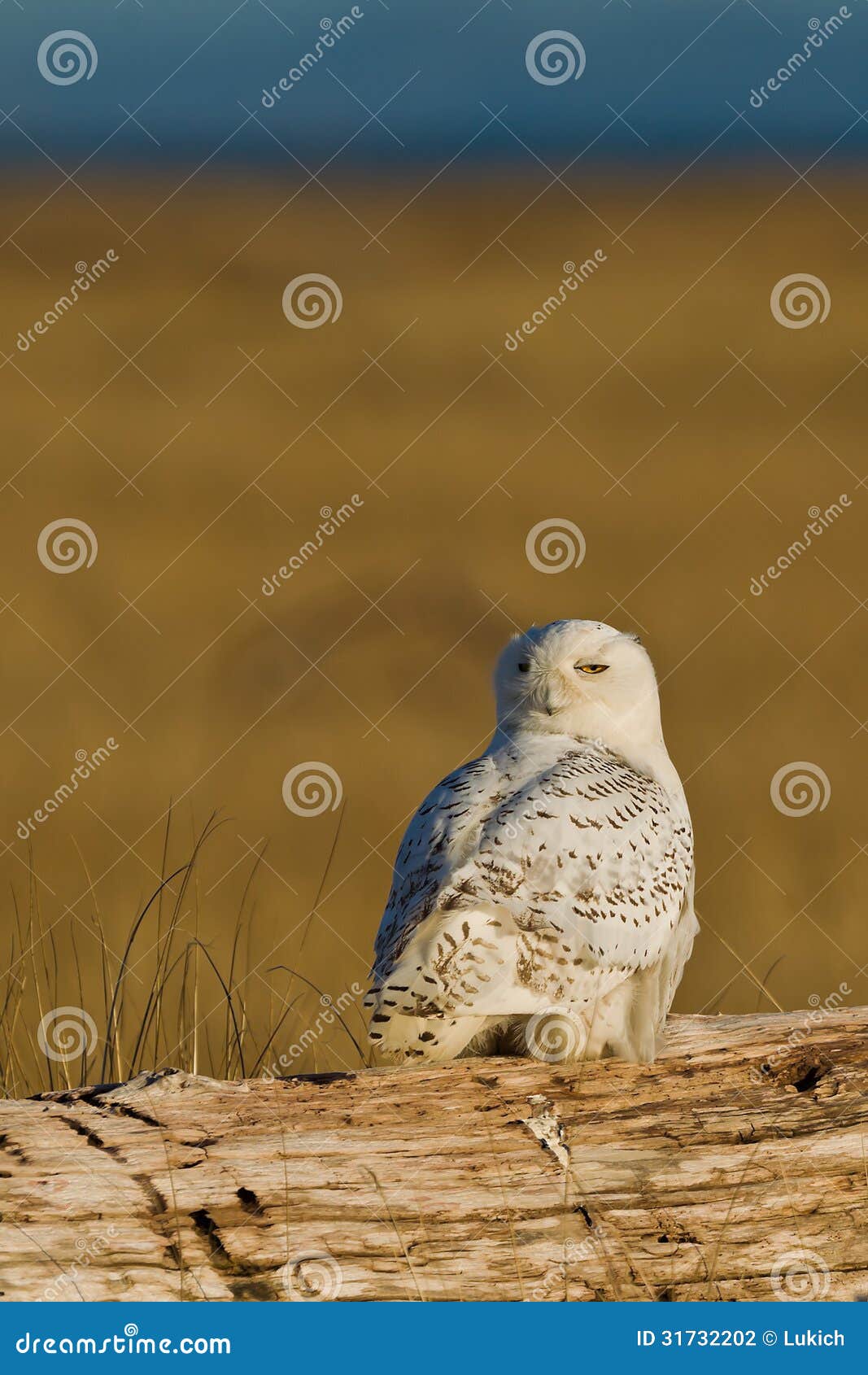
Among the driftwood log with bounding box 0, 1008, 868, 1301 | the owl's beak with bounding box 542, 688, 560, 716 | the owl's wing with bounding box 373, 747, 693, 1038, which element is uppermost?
the owl's beak with bounding box 542, 688, 560, 716

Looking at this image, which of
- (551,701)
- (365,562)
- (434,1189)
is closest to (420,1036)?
(434,1189)

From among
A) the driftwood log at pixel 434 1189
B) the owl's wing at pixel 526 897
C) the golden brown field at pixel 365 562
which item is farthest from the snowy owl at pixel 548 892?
the golden brown field at pixel 365 562

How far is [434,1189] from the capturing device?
4031 mm

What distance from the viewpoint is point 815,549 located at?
20.0 m

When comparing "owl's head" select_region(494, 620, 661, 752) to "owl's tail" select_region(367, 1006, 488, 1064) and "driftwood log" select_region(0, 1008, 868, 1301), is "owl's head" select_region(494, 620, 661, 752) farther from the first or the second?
"driftwood log" select_region(0, 1008, 868, 1301)

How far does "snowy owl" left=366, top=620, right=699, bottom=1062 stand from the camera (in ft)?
15.0

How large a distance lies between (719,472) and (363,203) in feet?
81.5

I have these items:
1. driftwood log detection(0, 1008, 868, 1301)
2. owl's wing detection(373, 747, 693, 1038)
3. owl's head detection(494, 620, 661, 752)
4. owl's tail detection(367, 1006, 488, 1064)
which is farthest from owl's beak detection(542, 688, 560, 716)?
driftwood log detection(0, 1008, 868, 1301)

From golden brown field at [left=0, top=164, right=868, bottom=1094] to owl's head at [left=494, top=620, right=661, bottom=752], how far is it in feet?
3.47

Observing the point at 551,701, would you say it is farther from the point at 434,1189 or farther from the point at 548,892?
the point at 434,1189

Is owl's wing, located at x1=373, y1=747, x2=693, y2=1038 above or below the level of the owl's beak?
below

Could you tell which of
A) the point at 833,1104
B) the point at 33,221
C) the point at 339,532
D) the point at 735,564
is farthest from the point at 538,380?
the point at 833,1104

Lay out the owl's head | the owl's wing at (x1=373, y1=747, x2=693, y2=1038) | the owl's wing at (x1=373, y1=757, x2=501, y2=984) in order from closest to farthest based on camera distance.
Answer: the owl's wing at (x1=373, y1=747, x2=693, y2=1038) → the owl's wing at (x1=373, y1=757, x2=501, y2=984) → the owl's head

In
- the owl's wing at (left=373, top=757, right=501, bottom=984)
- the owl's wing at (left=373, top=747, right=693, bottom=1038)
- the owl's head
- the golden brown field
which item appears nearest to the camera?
the owl's wing at (left=373, top=747, right=693, bottom=1038)
